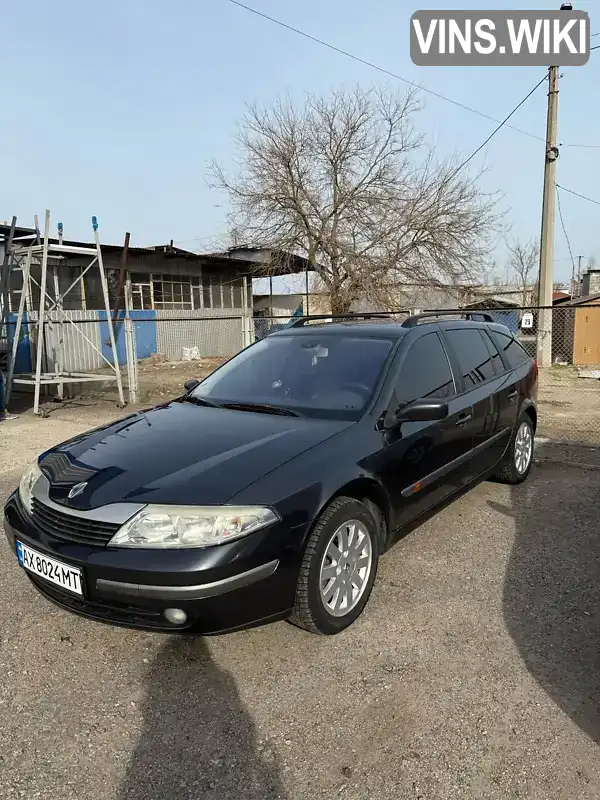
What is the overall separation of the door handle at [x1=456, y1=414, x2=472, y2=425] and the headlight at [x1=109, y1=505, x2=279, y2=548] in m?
2.03

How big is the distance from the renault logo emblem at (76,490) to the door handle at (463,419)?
8.13 ft

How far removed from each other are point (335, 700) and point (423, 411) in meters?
1.58

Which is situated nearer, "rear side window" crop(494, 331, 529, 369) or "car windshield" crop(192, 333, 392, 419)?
"car windshield" crop(192, 333, 392, 419)

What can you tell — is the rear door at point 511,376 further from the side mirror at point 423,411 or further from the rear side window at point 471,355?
the side mirror at point 423,411

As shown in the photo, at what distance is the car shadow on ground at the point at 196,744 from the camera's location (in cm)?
197

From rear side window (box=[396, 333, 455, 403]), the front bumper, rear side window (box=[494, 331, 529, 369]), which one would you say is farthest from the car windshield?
rear side window (box=[494, 331, 529, 369])

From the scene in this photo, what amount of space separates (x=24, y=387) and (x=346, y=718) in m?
11.8

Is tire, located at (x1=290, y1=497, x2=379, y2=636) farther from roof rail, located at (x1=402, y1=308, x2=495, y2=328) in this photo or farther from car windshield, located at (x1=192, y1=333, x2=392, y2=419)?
roof rail, located at (x1=402, y1=308, x2=495, y2=328)

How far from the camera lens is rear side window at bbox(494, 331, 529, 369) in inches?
200

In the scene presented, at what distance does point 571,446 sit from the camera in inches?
262

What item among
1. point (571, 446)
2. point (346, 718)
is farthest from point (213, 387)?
point (571, 446)

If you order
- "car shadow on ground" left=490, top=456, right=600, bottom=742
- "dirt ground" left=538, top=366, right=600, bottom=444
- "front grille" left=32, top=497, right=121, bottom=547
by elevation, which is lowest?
"dirt ground" left=538, top=366, right=600, bottom=444

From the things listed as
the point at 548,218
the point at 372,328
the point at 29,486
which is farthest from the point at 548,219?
the point at 29,486

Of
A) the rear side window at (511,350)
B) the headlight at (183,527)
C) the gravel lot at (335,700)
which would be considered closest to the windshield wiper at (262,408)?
the headlight at (183,527)
